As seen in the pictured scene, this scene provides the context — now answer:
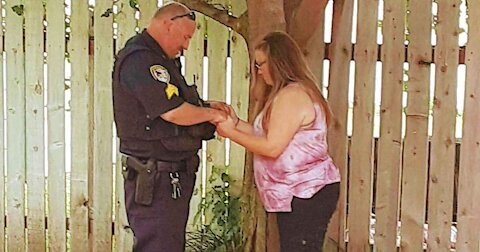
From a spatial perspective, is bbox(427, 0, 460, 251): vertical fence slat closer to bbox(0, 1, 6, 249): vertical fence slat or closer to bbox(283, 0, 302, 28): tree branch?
bbox(283, 0, 302, 28): tree branch

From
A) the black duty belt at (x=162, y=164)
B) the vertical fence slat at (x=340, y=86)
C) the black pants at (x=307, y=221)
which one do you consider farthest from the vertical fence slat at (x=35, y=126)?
the black pants at (x=307, y=221)

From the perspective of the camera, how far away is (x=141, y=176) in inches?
117

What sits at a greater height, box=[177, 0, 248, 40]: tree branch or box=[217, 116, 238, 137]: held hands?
box=[177, 0, 248, 40]: tree branch

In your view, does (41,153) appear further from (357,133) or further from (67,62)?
(357,133)

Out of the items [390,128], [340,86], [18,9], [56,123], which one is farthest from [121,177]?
[390,128]

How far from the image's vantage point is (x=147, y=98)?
2844 millimetres

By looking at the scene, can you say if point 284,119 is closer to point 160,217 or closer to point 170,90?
point 170,90

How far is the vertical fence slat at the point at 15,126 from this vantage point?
420 centimetres

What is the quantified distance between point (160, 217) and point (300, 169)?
2.07 feet

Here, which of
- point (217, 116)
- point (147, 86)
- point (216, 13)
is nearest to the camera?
point (147, 86)

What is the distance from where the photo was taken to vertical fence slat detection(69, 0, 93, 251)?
416cm

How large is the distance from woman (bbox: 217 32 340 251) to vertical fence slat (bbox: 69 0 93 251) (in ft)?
4.67

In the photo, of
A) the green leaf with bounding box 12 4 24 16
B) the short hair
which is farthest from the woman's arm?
the green leaf with bounding box 12 4 24 16

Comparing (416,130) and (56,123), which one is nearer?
(416,130)
